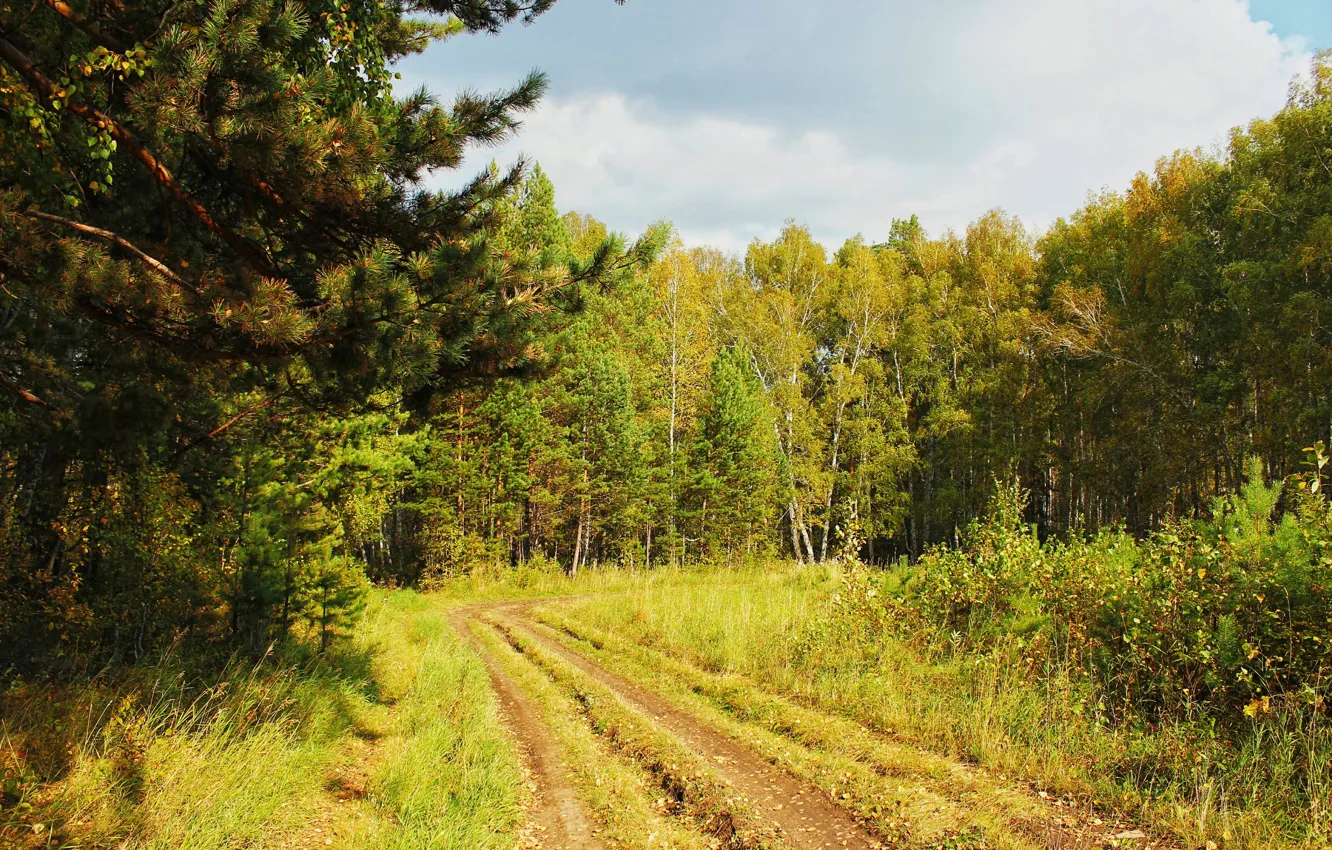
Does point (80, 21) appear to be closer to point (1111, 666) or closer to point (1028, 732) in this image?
point (1028, 732)

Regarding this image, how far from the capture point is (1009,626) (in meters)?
7.08

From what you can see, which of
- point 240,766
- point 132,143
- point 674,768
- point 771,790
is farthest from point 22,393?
point 771,790

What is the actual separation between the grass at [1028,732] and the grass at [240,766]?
327 cm

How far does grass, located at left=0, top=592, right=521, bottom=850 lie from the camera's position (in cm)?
377

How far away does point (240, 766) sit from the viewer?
14.9 feet

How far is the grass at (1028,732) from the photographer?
418 cm

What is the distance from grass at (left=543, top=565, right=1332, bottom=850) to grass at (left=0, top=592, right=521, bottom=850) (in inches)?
129

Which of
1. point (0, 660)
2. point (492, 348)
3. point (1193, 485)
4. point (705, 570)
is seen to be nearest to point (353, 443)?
point (0, 660)

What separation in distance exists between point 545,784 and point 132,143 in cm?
500

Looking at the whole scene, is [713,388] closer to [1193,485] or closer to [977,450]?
[977,450]

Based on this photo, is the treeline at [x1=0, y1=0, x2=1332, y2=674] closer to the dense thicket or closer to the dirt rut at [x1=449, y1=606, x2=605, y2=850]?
the dense thicket

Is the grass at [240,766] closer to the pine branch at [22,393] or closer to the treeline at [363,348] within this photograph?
the treeline at [363,348]

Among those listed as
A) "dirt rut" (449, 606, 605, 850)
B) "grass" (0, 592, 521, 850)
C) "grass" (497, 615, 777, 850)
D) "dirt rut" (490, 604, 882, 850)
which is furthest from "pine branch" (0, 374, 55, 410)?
"dirt rut" (490, 604, 882, 850)

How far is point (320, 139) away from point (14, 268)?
5.17 feet
